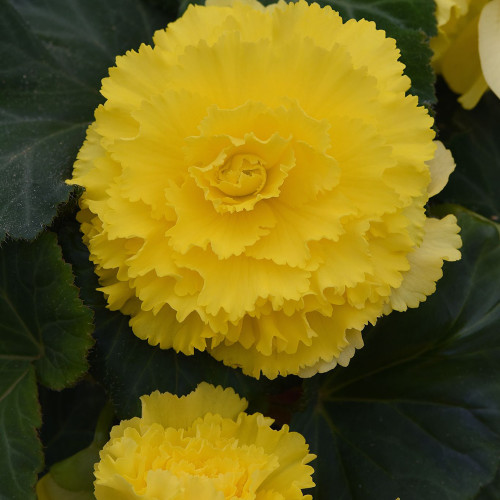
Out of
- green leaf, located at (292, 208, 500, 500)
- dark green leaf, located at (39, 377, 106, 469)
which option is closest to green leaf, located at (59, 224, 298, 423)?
green leaf, located at (292, 208, 500, 500)

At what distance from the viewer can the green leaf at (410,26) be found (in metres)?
0.74

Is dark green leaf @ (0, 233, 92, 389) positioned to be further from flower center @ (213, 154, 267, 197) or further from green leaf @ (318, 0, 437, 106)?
green leaf @ (318, 0, 437, 106)

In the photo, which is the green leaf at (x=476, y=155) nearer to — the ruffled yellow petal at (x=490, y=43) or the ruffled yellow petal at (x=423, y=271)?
the ruffled yellow petal at (x=490, y=43)

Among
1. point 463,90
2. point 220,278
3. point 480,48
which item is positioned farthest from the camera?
point 463,90

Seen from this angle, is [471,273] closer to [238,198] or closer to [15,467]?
[238,198]

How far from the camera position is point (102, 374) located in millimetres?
→ 693

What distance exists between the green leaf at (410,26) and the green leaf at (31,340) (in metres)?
0.42

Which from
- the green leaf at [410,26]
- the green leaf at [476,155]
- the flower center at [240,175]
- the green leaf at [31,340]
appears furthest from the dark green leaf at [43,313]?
the green leaf at [476,155]

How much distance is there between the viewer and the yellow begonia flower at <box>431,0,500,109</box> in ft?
2.56

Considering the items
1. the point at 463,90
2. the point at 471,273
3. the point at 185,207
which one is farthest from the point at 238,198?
the point at 463,90

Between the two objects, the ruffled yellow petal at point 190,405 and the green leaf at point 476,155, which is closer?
the ruffled yellow petal at point 190,405

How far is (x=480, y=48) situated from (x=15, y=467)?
2.24 ft

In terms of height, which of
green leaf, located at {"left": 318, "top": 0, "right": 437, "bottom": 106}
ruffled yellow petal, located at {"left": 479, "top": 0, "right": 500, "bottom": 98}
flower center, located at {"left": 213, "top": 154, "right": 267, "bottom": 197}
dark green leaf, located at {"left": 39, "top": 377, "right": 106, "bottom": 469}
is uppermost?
ruffled yellow petal, located at {"left": 479, "top": 0, "right": 500, "bottom": 98}

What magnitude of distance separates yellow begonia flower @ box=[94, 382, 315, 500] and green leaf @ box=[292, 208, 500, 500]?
157mm
